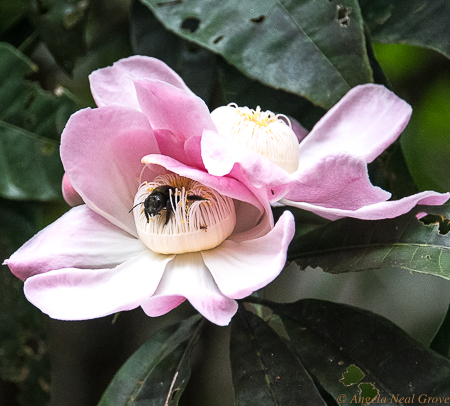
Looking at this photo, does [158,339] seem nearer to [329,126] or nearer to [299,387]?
[299,387]

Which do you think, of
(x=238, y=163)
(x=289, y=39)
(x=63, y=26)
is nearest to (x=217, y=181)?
(x=238, y=163)

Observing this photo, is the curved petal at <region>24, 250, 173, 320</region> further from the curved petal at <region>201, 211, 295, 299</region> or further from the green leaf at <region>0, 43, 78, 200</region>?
the green leaf at <region>0, 43, 78, 200</region>

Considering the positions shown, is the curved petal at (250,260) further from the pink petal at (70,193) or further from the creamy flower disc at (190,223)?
the pink petal at (70,193)

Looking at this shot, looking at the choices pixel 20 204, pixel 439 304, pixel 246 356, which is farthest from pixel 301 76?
pixel 439 304

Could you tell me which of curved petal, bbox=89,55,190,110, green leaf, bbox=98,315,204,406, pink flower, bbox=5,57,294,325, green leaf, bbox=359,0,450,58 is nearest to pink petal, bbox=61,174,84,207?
pink flower, bbox=5,57,294,325

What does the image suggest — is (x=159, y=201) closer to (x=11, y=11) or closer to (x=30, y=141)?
(x=30, y=141)
